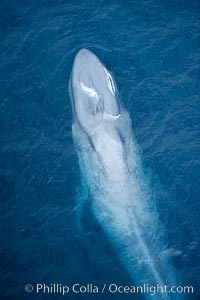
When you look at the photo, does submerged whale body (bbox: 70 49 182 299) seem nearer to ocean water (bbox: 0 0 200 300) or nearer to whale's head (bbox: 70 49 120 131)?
whale's head (bbox: 70 49 120 131)

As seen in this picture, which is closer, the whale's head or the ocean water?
the ocean water

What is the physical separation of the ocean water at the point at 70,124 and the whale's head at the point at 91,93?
31.5 inches

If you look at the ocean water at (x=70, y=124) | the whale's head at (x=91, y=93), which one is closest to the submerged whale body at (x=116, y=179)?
the whale's head at (x=91, y=93)

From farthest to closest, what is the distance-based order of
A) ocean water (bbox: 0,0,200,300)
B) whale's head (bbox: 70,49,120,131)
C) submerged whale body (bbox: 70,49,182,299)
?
whale's head (bbox: 70,49,120,131) < ocean water (bbox: 0,0,200,300) < submerged whale body (bbox: 70,49,182,299)

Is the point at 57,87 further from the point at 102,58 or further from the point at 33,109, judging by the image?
the point at 102,58

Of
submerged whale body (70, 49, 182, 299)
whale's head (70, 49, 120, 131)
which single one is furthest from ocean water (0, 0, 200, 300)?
whale's head (70, 49, 120, 131)

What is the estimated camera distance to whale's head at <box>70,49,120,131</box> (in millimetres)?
10602

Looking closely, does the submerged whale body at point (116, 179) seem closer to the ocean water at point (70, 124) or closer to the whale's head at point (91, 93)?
the whale's head at point (91, 93)

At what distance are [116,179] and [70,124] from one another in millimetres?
2576

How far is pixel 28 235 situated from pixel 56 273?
142cm

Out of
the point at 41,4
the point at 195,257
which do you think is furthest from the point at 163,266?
the point at 41,4

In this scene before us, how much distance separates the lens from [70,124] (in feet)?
37.2

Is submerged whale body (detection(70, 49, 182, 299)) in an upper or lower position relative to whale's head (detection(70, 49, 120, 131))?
lower

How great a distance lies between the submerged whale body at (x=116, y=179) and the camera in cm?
981
